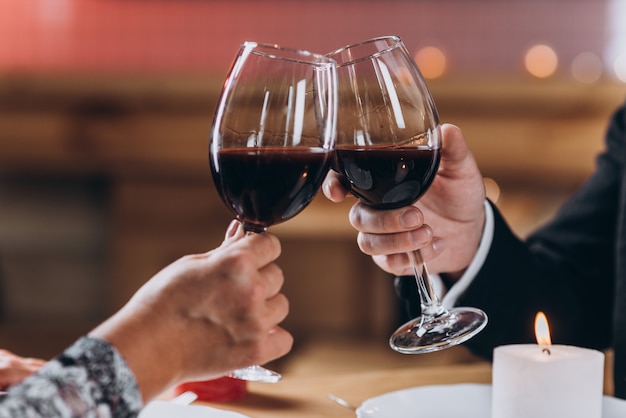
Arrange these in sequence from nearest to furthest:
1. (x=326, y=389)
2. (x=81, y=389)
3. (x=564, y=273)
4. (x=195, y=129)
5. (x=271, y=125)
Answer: (x=81, y=389)
(x=271, y=125)
(x=326, y=389)
(x=564, y=273)
(x=195, y=129)

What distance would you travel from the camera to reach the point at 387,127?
0.76 metres

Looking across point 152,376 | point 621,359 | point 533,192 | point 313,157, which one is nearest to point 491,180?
point 533,192

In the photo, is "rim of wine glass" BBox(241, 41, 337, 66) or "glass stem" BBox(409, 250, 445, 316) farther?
"glass stem" BBox(409, 250, 445, 316)

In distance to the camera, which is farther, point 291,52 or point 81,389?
point 291,52

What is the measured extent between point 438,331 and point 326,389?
15 cm

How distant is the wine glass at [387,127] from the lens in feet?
2.47

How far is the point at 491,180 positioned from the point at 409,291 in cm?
139

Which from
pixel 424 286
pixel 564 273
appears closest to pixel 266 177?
pixel 424 286

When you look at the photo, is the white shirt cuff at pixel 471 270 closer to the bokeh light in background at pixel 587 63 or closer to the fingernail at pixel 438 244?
the fingernail at pixel 438 244

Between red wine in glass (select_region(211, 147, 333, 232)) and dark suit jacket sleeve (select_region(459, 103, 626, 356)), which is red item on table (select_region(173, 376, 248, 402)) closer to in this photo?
red wine in glass (select_region(211, 147, 333, 232))

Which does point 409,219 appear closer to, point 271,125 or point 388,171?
point 388,171

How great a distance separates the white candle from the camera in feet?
2.11

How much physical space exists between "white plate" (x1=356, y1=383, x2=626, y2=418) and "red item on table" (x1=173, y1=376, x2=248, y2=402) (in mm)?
158

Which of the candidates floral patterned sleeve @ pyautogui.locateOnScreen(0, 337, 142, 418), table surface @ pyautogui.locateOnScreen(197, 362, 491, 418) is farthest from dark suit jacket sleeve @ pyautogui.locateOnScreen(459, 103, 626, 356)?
floral patterned sleeve @ pyautogui.locateOnScreen(0, 337, 142, 418)
